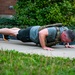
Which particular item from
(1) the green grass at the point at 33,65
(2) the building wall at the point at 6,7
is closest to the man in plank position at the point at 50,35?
(1) the green grass at the point at 33,65

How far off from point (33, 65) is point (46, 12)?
5373mm

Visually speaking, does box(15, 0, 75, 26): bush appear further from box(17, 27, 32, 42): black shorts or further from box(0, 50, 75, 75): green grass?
box(0, 50, 75, 75): green grass

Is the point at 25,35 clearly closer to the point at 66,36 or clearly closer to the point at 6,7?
the point at 66,36

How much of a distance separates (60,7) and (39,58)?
4807 mm

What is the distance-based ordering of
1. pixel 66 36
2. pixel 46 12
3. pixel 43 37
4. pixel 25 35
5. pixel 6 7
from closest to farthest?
pixel 66 36
pixel 43 37
pixel 25 35
pixel 46 12
pixel 6 7

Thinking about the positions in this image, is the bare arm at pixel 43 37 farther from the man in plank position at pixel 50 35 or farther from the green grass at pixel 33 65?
the green grass at pixel 33 65

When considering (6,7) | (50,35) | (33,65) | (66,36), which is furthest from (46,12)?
(6,7)

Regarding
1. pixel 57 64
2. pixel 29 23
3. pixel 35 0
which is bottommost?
pixel 57 64

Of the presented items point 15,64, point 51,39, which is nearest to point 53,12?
point 51,39

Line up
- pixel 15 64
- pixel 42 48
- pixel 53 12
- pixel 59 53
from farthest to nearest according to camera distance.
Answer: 1. pixel 53 12
2. pixel 42 48
3. pixel 59 53
4. pixel 15 64

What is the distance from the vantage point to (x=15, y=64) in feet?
19.9

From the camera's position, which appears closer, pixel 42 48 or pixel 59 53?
pixel 59 53

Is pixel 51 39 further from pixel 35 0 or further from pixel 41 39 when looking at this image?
pixel 35 0

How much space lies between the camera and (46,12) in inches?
448
